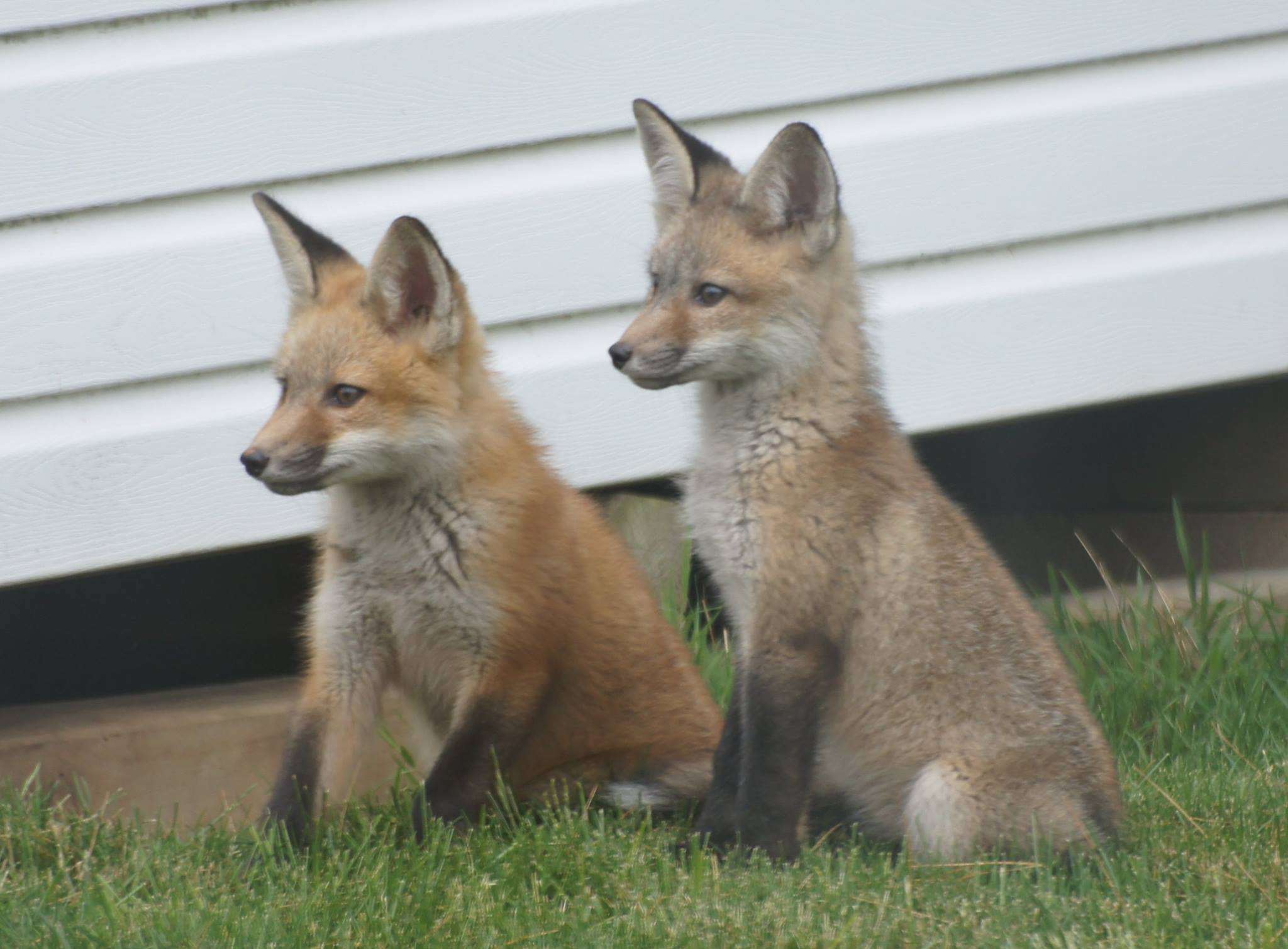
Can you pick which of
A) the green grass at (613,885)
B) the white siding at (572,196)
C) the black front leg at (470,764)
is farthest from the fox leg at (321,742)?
the white siding at (572,196)

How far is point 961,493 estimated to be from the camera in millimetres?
7039

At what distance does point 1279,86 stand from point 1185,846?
10.4ft

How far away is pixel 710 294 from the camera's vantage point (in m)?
3.91

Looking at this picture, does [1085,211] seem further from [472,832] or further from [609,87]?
[472,832]

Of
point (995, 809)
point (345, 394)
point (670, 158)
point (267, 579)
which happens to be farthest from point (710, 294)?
point (267, 579)

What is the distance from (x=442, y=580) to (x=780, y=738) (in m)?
0.99

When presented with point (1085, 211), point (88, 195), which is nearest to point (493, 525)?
point (88, 195)

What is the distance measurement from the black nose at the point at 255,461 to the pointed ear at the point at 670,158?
1352mm

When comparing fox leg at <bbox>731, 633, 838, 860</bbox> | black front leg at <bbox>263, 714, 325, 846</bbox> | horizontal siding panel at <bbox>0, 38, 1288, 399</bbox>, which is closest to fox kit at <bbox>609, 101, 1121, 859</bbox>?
fox leg at <bbox>731, 633, 838, 860</bbox>

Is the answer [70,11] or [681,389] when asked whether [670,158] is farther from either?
[70,11]

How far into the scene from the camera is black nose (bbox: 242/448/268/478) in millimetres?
3678

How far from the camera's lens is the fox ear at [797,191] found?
3.86 meters

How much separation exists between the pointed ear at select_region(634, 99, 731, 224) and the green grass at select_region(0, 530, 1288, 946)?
5.61 ft

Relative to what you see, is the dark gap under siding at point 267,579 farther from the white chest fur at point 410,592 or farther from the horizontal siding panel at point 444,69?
the white chest fur at point 410,592
